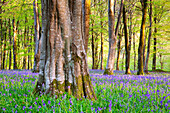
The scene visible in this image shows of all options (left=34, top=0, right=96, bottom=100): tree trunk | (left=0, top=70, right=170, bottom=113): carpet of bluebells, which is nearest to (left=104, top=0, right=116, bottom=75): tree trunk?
(left=0, top=70, right=170, bottom=113): carpet of bluebells

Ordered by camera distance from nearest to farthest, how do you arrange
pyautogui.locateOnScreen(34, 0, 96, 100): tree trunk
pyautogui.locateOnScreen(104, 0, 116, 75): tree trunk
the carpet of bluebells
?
the carpet of bluebells
pyautogui.locateOnScreen(34, 0, 96, 100): tree trunk
pyautogui.locateOnScreen(104, 0, 116, 75): tree trunk

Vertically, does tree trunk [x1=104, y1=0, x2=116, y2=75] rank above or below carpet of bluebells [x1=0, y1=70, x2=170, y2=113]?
above

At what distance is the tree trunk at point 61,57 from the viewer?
3432 millimetres

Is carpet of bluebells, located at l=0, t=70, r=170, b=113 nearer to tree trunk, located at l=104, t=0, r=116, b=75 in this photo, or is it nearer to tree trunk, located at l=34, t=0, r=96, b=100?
tree trunk, located at l=34, t=0, r=96, b=100

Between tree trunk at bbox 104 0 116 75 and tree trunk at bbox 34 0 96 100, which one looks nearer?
tree trunk at bbox 34 0 96 100

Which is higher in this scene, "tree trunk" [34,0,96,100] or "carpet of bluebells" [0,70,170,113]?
"tree trunk" [34,0,96,100]

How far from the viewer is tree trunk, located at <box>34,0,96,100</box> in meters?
3.43

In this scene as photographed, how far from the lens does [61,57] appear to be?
3.50 meters

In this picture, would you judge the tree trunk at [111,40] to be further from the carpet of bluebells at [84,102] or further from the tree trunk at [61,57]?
the tree trunk at [61,57]

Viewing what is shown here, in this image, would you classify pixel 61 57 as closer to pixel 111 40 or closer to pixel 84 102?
pixel 84 102

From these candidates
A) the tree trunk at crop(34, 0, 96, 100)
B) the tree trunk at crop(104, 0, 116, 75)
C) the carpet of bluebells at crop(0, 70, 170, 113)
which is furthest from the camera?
the tree trunk at crop(104, 0, 116, 75)

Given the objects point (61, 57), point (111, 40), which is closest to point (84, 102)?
point (61, 57)

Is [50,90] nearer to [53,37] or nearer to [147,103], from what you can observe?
[53,37]

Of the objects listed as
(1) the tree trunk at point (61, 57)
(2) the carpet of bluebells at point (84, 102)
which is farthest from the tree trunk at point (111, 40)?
(1) the tree trunk at point (61, 57)
